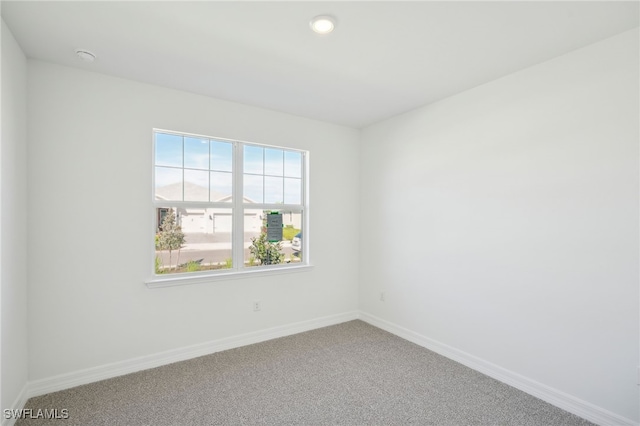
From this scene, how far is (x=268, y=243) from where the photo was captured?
145 inches

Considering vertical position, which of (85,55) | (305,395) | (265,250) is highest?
(85,55)

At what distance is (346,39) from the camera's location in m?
2.14

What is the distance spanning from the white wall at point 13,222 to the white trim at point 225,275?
867mm

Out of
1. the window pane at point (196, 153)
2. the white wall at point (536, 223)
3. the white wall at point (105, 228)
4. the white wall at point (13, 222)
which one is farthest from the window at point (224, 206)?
the white wall at point (536, 223)

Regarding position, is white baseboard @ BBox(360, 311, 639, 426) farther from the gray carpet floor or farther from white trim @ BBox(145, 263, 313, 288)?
white trim @ BBox(145, 263, 313, 288)

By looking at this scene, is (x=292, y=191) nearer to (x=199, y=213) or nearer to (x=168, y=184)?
(x=199, y=213)

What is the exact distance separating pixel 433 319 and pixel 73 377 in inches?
129

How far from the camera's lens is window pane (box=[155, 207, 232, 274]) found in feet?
9.89

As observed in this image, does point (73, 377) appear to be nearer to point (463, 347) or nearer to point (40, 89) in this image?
point (40, 89)

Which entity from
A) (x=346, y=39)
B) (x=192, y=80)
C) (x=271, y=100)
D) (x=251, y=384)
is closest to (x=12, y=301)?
(x=251, y=384)

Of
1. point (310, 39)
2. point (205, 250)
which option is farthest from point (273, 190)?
point (310, 39)

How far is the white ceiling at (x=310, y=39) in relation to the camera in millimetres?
1840

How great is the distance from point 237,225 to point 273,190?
611 millimetres

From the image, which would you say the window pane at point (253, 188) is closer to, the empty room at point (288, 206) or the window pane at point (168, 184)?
the empty room at point (288, 206)
